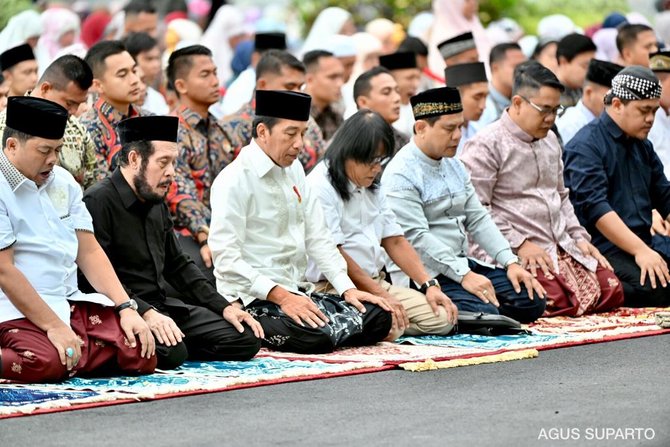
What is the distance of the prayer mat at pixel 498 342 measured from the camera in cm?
655

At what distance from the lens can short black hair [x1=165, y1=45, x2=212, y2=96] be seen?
845 cm

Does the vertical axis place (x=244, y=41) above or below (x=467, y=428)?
above

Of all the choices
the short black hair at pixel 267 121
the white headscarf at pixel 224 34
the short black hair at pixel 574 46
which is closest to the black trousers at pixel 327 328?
the short black hair at pixel 267 121

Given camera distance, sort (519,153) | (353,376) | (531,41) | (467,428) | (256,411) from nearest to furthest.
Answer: (467,428) < (256,411) < (353,376) < (519,153) < (531,41)

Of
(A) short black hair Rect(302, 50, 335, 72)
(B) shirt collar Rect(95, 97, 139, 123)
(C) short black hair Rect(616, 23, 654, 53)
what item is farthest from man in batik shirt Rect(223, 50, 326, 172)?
(C) short black hair Rect(616, 23, 654, 53)

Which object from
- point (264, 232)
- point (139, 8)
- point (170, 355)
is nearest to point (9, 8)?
point (139, 8)

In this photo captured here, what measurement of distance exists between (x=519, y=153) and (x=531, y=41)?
599cm

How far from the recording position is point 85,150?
718cm

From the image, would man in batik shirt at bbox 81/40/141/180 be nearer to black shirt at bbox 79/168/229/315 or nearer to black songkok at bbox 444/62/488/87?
black shirt at bbox 79/168/229/315

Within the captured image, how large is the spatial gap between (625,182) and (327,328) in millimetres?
2830

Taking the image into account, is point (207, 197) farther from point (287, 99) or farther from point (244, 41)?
point (244, 41)

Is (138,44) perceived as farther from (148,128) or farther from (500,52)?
(148,128)

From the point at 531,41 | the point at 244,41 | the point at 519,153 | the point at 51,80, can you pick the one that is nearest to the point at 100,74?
the point at 51,80

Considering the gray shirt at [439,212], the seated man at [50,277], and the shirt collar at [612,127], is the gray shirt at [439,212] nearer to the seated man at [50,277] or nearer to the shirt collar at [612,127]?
the shirt collar at [612,127]
